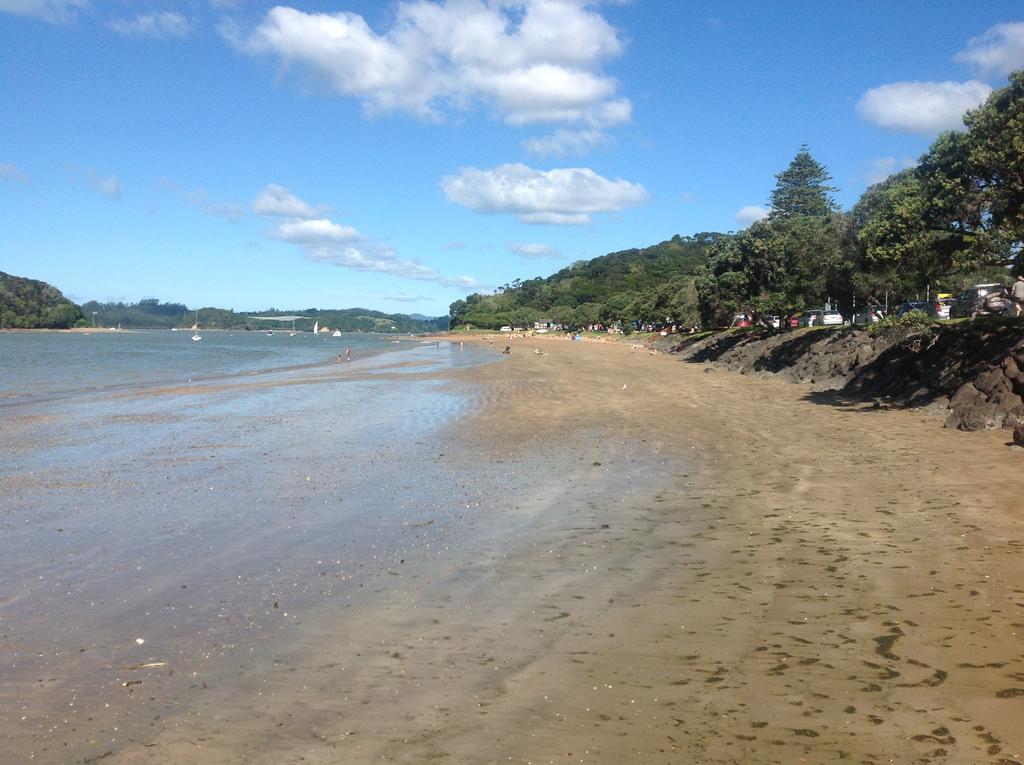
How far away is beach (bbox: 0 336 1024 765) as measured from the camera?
477 centimetres

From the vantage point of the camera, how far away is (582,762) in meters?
4.40

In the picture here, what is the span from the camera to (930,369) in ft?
75.9

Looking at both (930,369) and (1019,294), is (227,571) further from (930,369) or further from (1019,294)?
(1019,294)

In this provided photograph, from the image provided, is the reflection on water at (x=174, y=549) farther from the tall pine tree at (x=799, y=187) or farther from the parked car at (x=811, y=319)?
the tall pine tree at (x=799, y=187)

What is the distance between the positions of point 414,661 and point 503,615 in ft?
3.94

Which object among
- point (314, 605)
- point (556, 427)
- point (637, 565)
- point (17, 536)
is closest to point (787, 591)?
point (637, 565)

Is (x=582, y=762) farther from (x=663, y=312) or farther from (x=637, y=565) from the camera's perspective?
(x=663, y=312)

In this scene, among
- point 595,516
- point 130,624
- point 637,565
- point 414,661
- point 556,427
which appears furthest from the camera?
point 556,427

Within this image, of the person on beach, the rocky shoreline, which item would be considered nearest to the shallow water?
the rocky shoreline

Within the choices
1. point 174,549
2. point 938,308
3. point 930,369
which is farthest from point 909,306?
point 174,549

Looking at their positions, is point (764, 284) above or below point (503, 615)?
above

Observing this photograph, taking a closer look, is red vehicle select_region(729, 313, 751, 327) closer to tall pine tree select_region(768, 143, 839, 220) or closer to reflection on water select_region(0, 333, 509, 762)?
tall pine tree select_region(768, 143, 839, 220)

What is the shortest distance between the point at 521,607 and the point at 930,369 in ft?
68.0

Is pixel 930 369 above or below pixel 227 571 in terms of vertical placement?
above
